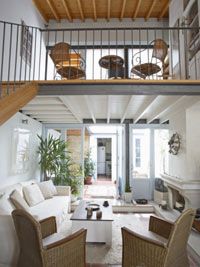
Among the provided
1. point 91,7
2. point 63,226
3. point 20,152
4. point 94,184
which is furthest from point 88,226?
point 94,184

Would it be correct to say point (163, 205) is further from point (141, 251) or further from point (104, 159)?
point (104, 159)

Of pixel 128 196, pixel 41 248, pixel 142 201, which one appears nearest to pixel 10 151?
pixel 41 248

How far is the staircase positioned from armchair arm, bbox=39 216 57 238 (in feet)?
4.71

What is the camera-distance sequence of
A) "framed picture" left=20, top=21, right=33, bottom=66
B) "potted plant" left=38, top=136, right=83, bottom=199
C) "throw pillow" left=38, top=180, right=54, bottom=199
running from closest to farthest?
"framed picture" left=20, top=21, right=33, bottom=66 → "throw pillow" left=38, top=180, right=54, bottom=199 → "potted plant" left=38, top=136, right=83, bottom=199

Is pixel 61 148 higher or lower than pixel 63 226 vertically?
higher

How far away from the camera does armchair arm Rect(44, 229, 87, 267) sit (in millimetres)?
2424

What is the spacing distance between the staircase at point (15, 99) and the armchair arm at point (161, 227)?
A: 2.39 meters

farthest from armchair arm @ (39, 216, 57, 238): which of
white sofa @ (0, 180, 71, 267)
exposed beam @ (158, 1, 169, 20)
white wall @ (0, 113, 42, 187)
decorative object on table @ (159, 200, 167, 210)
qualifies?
exposed beam @ (158, 1, 169, 20)

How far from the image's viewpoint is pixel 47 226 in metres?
3.12

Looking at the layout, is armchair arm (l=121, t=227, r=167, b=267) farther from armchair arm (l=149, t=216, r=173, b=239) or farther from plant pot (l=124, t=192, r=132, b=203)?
plant pot (l=124, t=192, r=132, b=203)

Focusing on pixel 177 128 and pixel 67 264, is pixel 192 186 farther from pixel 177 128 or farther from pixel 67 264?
pixel 67 264

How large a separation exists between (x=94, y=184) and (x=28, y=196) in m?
5.79

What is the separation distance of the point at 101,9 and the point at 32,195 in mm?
5295

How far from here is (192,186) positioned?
4.55m
